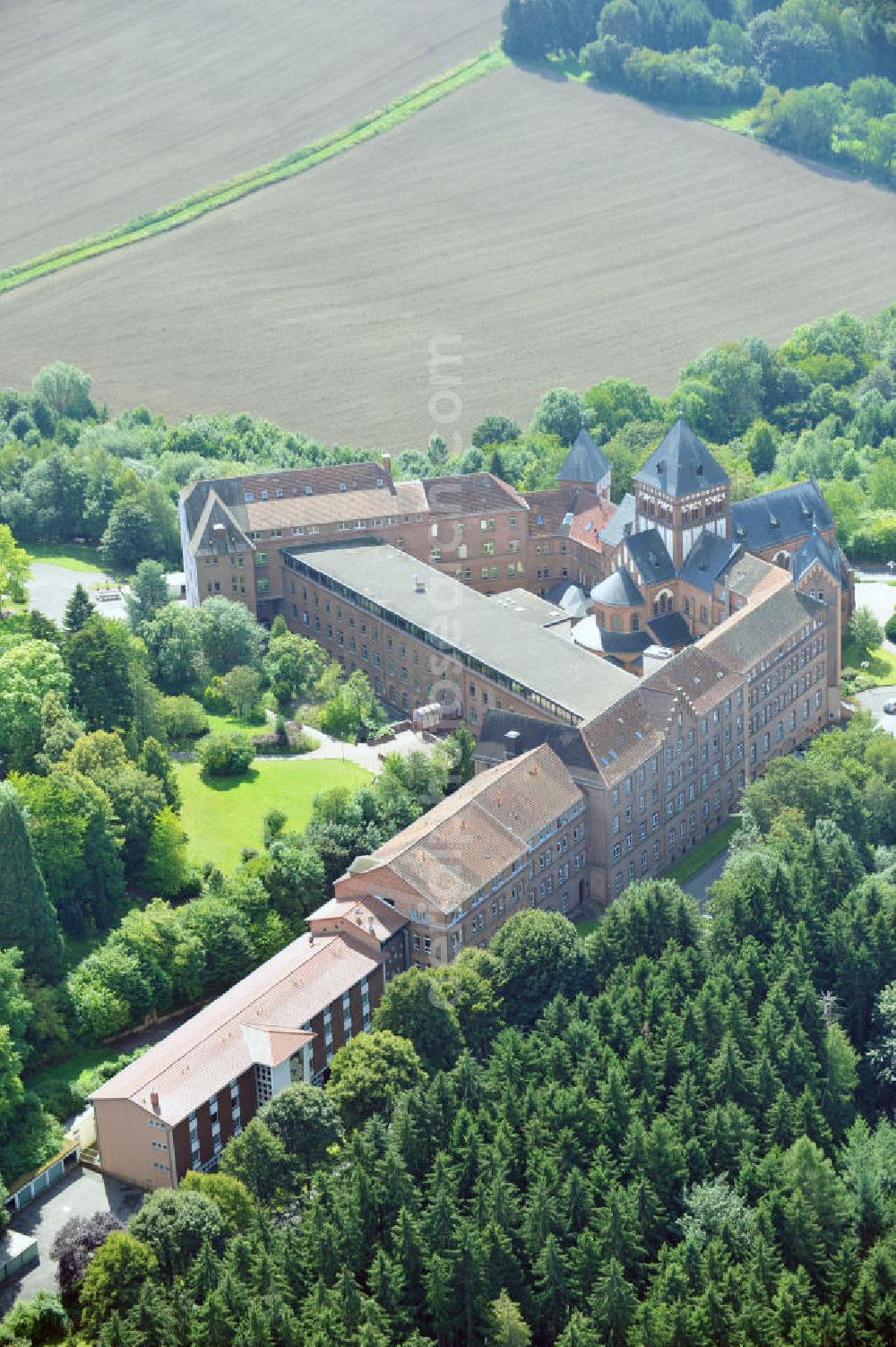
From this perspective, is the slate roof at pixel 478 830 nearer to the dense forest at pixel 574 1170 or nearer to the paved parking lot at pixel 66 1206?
the dense forest at pixel 574 1170

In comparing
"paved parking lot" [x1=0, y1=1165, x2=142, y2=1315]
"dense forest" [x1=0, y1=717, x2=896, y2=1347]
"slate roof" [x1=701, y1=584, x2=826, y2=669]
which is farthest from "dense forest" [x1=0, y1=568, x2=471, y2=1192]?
"slate roof" [x1=701, y1=584, x2=826, y2=669]

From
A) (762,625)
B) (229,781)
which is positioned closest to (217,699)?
(229,781)

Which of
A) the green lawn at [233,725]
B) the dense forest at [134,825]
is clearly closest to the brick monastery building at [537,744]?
the dense forest at [134,825]

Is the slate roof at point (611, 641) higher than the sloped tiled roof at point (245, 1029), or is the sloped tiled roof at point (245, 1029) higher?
the sloped tiled roof at point (245, 1029)

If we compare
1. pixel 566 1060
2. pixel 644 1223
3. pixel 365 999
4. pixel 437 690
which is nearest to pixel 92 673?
pixel 437 690

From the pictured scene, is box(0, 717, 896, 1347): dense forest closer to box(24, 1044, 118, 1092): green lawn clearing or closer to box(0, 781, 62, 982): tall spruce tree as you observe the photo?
box(24, 1044, 118, 1092): green lawn clearing

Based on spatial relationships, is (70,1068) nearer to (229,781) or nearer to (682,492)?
(229,781)

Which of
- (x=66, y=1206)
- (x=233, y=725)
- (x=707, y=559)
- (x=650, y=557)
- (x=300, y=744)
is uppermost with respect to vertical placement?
(x=650, y=557)
